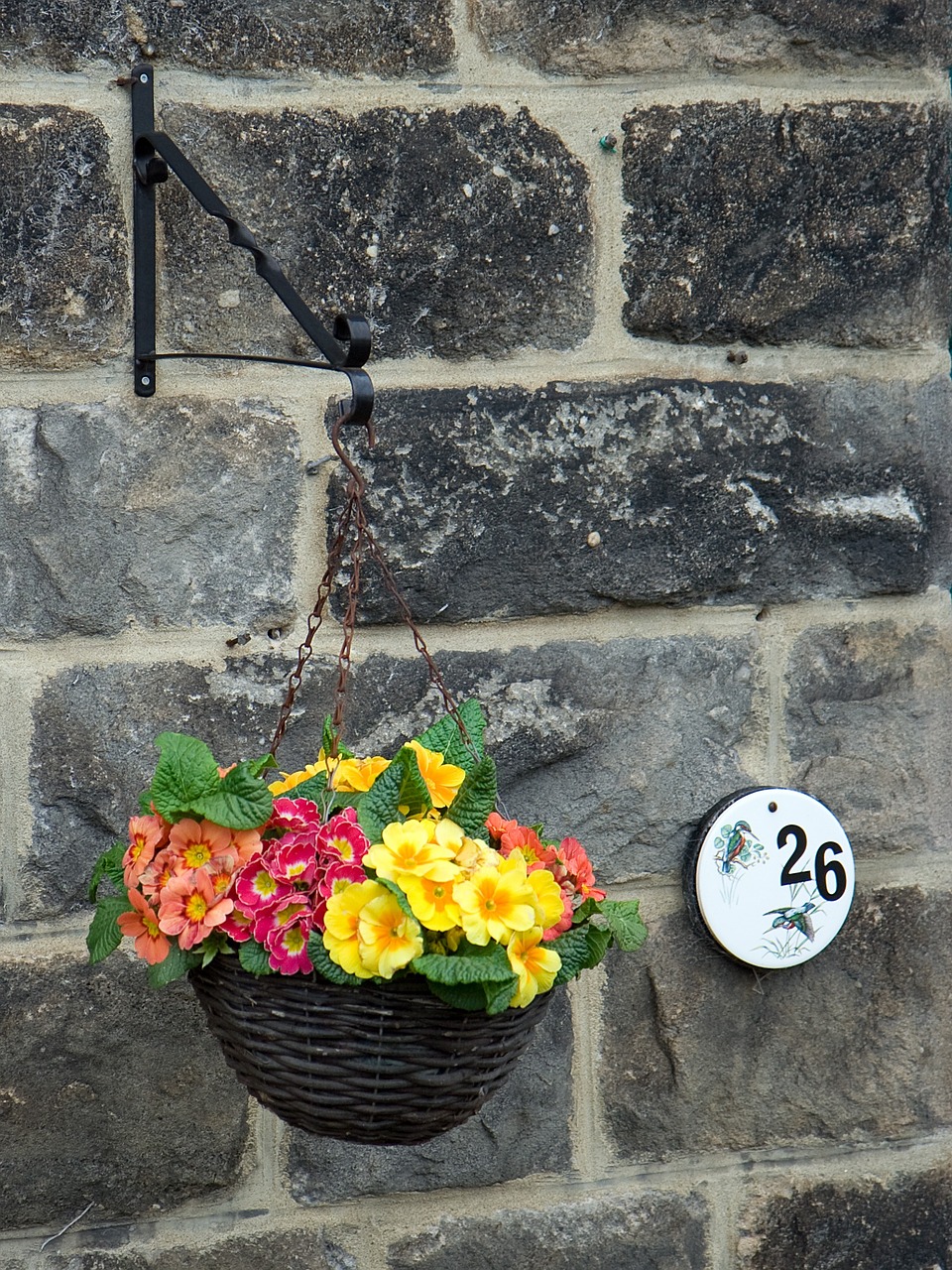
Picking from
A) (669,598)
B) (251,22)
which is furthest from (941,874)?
(251,22)

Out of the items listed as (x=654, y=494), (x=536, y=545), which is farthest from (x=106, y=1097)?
(x=654, y=494)

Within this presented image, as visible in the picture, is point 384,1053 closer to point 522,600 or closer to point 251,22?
point 522,600

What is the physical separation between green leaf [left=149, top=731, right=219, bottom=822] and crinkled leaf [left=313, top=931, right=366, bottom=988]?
137 millimetres

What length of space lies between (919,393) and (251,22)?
774 mm

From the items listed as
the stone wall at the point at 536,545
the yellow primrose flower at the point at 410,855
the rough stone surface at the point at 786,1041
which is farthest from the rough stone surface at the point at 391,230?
the rough stone surface at the point at 786,1041

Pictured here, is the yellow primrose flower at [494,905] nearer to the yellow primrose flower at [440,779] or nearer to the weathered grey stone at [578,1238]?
the yellow primrose flower at [440,779]

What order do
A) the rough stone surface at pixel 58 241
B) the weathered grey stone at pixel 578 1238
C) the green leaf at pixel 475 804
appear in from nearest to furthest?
the green leaf at pixel 475 804 → the rough stone surface at pixel 58 241 → the weathered grey stone at pixel 578 1238

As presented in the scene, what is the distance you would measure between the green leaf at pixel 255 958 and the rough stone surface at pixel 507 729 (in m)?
0.35

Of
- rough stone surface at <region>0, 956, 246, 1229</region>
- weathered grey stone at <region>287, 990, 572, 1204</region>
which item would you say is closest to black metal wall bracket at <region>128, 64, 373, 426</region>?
rough stone surface at <region>0, 956, 246, 1229</region>

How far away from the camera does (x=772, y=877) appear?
1.32m

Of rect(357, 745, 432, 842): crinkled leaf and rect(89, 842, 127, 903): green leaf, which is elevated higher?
rect(357, 745, 432, 842): crinkled leaf

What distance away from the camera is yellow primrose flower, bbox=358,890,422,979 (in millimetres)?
851

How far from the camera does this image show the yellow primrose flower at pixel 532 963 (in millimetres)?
885

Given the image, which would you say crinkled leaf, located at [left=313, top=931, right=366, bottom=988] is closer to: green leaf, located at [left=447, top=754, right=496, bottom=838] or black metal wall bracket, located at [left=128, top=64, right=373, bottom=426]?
green leaf, located at [left=447, top=754, right=496, bottom=838]
